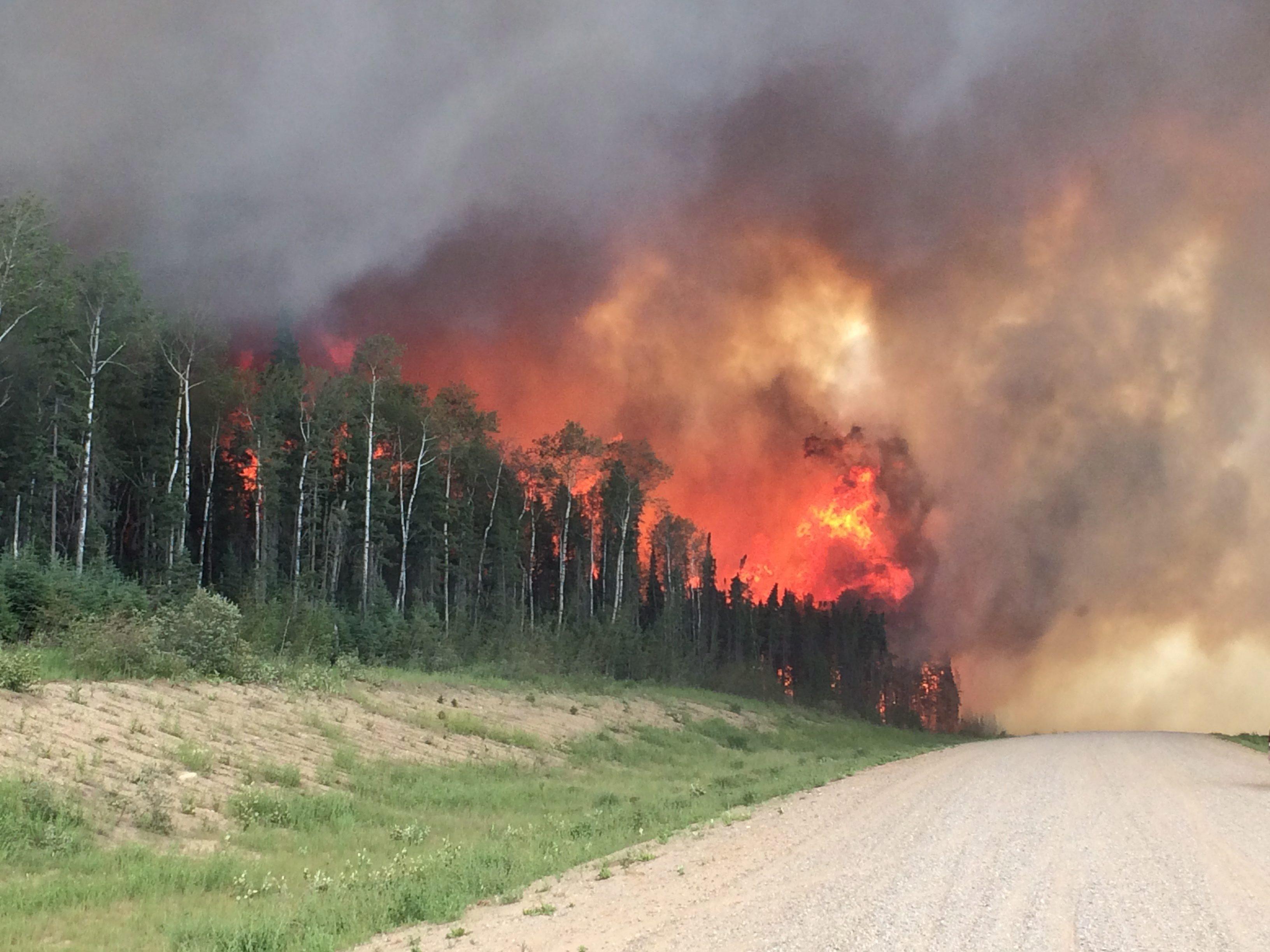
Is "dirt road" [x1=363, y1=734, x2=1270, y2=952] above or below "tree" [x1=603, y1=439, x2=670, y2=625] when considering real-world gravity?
below

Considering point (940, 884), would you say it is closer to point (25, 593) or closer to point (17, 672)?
point (17, 672)

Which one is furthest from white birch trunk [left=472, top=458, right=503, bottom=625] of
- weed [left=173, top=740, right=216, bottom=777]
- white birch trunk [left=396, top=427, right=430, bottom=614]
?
weed [left=173, top=740, right=216, bottom=777]

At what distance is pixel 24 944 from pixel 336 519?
1959 inches

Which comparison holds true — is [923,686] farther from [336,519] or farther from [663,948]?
[663,948]

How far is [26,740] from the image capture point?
14844mm

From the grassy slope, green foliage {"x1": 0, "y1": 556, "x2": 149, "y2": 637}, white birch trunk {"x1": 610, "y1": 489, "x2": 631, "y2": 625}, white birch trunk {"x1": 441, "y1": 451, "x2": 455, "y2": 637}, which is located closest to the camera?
the grassy slope

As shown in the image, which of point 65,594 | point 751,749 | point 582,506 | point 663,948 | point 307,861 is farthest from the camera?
point 582,506

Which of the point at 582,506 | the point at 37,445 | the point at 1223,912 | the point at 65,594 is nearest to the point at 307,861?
the point at 1223,912

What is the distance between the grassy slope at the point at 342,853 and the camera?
32.6 ft

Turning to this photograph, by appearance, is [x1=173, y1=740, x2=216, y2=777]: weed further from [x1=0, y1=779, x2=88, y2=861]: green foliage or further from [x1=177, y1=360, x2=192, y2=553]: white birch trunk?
[x1=177, y1=360, x2=192, y2=553]: white birch trunk

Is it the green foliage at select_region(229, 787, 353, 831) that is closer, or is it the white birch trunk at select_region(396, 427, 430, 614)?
the green foliage at select_region(229, 787, 353, 831)

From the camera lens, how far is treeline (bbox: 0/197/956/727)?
133 feet

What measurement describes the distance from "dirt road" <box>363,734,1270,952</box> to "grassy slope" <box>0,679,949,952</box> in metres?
1.07

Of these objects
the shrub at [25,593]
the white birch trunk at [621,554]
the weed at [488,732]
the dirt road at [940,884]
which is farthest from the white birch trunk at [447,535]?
the dirt road at [940,884]
